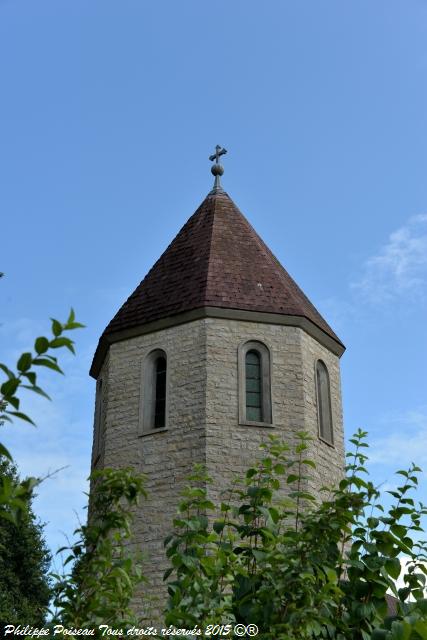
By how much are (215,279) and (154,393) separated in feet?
7.50

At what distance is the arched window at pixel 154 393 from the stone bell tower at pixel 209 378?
0.06ft

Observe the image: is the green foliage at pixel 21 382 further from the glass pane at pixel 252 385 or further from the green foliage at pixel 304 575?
the glass pane at pixel 252 385

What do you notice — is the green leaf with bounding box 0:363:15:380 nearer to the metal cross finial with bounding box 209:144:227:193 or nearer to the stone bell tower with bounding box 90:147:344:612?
the stone bell tower with bounding box 90:147:344:612

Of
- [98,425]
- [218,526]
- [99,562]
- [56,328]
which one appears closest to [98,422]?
[98,425]

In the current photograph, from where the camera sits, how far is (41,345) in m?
3.49

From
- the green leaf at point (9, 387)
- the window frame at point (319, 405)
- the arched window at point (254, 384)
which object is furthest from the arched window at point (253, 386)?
the green leaf at point (9, 387)

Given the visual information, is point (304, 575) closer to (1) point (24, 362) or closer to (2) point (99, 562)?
(2) point (99, 562)

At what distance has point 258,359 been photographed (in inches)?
589

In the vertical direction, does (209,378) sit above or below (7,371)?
above

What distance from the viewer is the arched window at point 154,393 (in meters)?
14.6

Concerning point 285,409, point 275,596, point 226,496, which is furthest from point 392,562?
point 285,409

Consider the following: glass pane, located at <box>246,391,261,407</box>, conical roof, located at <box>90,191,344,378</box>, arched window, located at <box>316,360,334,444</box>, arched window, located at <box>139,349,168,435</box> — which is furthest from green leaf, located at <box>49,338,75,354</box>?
arched window, located at <box>316,360,334,444</box>

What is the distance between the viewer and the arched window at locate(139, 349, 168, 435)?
1465cm

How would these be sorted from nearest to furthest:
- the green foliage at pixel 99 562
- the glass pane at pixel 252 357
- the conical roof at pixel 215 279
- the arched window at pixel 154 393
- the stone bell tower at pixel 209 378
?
the green foliage at pixel 99 562 → the stone bell tower at pixel 209 378 → the arched window at pixel 154 393 → the glass pane at pixel 252 357 → the conical roof at pixel 215 279
